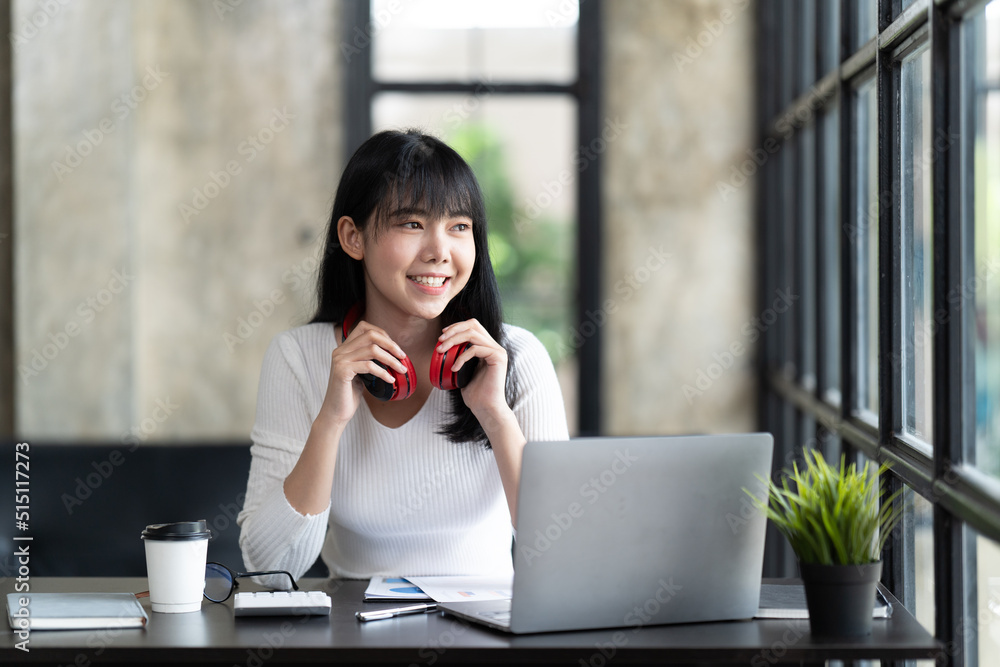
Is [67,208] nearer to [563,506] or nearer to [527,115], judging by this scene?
[527,115]

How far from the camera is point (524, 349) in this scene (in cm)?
200

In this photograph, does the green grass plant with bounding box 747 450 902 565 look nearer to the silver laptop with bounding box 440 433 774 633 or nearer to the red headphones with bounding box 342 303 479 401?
the silver laptop with bounding box 440 433 774 633

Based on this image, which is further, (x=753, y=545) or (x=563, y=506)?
(x=753, y=545)

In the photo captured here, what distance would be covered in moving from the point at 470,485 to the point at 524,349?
0.30 metres

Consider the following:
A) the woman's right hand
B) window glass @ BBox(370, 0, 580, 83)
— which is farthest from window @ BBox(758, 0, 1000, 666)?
window glass @ BBox(370, 0, 580, 83)

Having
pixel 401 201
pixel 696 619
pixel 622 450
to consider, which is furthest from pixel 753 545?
pixel 401 201

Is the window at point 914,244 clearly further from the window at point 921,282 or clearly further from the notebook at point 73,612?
the notebook at point 73,612

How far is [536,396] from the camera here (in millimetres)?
1938

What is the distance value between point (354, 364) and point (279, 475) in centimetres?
29

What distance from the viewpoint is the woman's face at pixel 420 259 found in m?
1.83

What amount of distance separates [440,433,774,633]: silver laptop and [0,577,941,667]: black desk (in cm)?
3

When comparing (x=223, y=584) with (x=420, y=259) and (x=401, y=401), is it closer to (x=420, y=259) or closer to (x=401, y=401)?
(x=401, y=401)

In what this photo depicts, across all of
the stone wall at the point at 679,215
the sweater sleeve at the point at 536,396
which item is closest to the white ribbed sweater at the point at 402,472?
the sweater sleeve at the point at 536,396

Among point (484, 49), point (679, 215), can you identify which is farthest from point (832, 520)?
point (484, 49)
